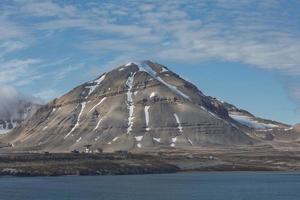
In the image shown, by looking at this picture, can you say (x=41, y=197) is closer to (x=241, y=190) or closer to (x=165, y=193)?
(x=165, y=193)

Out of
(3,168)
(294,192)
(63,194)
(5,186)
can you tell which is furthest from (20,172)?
(294,192)

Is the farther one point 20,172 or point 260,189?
point 20,172

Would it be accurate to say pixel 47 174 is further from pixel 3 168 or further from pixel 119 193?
pixel 119 193

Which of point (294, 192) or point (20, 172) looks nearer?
point (294, 192)

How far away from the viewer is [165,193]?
11838 centimetres

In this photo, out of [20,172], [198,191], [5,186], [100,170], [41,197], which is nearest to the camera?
[41,197]

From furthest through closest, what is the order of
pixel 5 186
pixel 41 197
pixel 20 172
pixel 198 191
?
pixel 20 172 → pixel 5 186 → pixel 198 191 → pixel 41 197

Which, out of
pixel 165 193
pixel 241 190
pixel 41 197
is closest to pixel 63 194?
pixel 41 197

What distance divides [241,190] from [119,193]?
2502 centimetres

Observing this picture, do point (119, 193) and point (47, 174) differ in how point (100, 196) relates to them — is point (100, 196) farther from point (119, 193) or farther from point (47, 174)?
point (47, 174)

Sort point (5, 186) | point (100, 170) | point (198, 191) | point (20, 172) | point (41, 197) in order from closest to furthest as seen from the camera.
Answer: point (41, 197)
point (198, 191)
point (5, 186)
point (20, 172)
point (100, 170)

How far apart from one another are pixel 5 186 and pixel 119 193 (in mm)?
32759

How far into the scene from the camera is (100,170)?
639 feet

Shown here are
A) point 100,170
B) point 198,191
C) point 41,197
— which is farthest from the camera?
point 100,170
